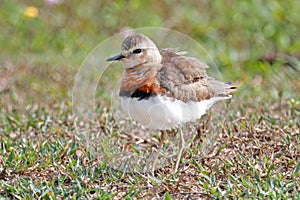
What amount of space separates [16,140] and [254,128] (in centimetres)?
157

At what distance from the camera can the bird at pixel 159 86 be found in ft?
12.3

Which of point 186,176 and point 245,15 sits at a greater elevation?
point 245,15

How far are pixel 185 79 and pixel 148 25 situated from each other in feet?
11.1

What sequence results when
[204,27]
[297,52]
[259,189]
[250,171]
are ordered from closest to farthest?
[259,189] < [250,171] < [297,52] < [204,27]

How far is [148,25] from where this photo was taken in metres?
7.23

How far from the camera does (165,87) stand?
149 inches

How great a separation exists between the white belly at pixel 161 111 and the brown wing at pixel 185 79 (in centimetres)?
4

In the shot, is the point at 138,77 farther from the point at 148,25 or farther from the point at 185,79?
the point at 148,25

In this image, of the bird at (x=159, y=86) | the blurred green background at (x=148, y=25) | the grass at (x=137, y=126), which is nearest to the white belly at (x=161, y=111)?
the bird at (x=159, y=86)

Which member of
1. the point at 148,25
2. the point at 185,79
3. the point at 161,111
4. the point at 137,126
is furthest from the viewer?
the point at 148,25

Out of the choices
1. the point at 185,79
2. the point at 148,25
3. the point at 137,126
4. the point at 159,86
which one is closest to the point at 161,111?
the point at 159,86

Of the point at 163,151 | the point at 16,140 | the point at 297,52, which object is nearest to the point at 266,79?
the point at 297,52

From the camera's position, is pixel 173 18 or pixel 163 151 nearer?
pixel 163 151

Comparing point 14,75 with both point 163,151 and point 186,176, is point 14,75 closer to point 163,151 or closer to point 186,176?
point 163,151
